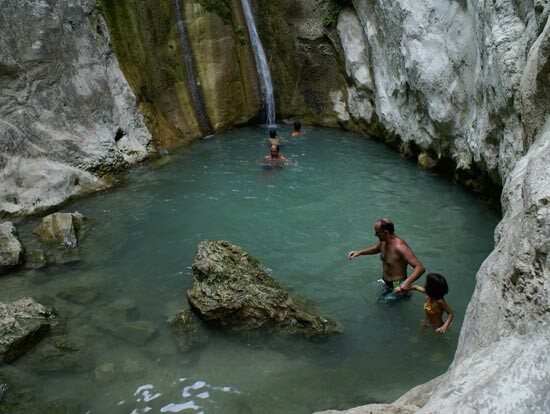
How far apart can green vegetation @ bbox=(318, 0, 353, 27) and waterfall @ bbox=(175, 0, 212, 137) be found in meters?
4.31

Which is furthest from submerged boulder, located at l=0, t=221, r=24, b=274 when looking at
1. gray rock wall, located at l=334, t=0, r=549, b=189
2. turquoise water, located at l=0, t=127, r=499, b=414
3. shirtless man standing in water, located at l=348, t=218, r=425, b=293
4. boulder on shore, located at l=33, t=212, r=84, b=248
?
gray rock wall, located at l=334, t=0, r=549, b=189

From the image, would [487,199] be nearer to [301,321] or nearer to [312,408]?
[301,321]

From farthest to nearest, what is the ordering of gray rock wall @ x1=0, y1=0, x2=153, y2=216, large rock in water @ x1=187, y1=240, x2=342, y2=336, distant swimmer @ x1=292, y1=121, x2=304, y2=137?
distant swimmer @ x1=292, y1=121, x2=304, y2=137
gray rock wall @ x1=0, y1=0, x2=153, y2=216
large rock in water @ x1=187, y1=240, x2=342, y2=336

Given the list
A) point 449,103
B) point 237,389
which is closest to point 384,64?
point 449,103

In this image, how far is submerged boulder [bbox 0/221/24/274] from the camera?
6828mm

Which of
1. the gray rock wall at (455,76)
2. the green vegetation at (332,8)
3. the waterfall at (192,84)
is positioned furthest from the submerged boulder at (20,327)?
the green vegetation at (332,8)

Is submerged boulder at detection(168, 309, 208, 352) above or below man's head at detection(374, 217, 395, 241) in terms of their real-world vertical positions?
below

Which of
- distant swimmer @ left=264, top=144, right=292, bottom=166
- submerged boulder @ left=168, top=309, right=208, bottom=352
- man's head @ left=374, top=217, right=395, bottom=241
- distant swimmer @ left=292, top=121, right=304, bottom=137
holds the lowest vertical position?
submerged boulder @ left=168, top=309, right=208, bottom=352

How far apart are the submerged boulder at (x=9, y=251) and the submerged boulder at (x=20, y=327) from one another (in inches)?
52.0

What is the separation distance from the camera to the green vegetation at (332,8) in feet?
46.2

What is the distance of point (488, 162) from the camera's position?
778 centimetres

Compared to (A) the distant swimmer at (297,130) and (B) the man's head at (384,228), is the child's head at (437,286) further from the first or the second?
(A) the distant swimmer at (297,130)

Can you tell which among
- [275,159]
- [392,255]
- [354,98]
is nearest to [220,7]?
[354,98]

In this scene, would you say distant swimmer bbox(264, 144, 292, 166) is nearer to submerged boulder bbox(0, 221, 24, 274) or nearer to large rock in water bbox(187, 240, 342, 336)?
large rock in water bbox(187, 240, 342, 336)
